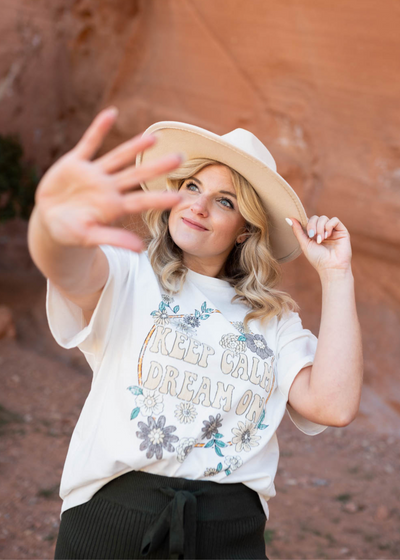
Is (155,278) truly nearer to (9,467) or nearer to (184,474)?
(184,474)

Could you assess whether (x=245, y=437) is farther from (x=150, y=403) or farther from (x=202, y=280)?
(x=202, y=280)

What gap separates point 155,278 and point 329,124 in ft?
11.5

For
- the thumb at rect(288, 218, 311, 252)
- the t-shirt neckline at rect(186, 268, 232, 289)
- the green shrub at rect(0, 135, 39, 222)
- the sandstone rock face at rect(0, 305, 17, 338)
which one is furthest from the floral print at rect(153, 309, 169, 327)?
the green shrub at rect(0, 135, 39, 222)

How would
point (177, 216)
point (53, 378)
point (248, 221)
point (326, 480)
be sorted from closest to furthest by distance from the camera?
1. point (177, 216)
2. point (248, 221)
3. point (326, 480)
4. point (53, 378)

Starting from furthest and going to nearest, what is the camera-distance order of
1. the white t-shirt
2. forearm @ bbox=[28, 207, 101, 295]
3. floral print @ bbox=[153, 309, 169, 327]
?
1. floral print @ bbox=[153, 309, 169, 327]
2. the white t-shirt
3. forearm @ bbox=[28, 207, 101, 295]

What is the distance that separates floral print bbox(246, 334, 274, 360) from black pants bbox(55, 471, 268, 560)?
0.39 meters

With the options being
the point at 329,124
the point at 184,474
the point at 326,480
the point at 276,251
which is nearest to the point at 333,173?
the point at 329,124

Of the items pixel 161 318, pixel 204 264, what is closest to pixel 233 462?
pixel 161 318

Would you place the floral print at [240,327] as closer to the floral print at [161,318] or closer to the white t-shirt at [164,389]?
the white t-shirt at [164,389]

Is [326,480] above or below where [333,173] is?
below

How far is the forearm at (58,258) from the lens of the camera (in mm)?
1211

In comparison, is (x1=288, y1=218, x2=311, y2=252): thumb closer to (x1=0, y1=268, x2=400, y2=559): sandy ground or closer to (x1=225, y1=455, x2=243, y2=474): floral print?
(x1=225, y1=455, x2=243, y2=474): floral print

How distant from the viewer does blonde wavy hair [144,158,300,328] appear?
1802 mm

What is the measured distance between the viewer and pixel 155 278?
1704 mm
